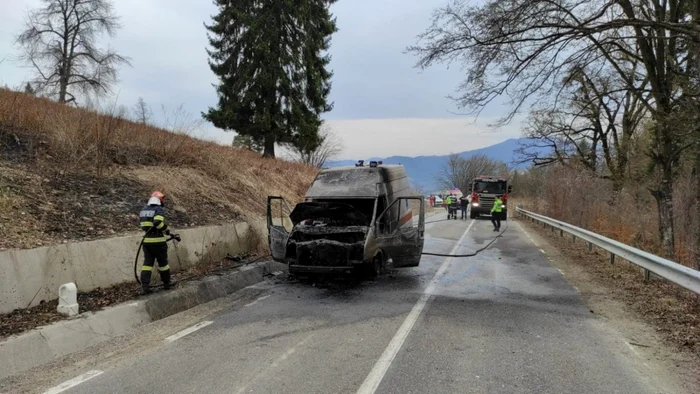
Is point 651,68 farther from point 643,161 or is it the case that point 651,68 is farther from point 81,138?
point 81,138

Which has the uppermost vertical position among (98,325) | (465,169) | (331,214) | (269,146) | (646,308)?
(465,169)

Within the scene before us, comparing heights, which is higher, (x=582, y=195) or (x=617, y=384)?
(x=582, y=195)

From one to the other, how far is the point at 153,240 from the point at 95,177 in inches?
137

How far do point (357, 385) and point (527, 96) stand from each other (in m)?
7.94

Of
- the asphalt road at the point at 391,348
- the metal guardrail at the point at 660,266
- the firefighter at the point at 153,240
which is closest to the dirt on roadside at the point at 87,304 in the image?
the firefighter at the point at 153,240

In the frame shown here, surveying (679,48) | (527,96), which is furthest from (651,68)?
(527,96)

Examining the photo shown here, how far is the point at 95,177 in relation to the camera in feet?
29.7

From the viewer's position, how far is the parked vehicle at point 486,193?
28969 mm

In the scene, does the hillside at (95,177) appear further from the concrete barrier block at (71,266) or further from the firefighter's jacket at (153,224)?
the firefighter's jacket at (153,224)

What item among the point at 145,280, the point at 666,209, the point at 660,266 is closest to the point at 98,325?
the point at 145,280

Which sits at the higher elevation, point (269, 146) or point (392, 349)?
point (269, 146)

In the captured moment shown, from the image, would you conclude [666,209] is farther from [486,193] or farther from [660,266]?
[486,193]

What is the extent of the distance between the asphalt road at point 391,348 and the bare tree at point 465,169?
109m

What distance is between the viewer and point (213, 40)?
2381cm
